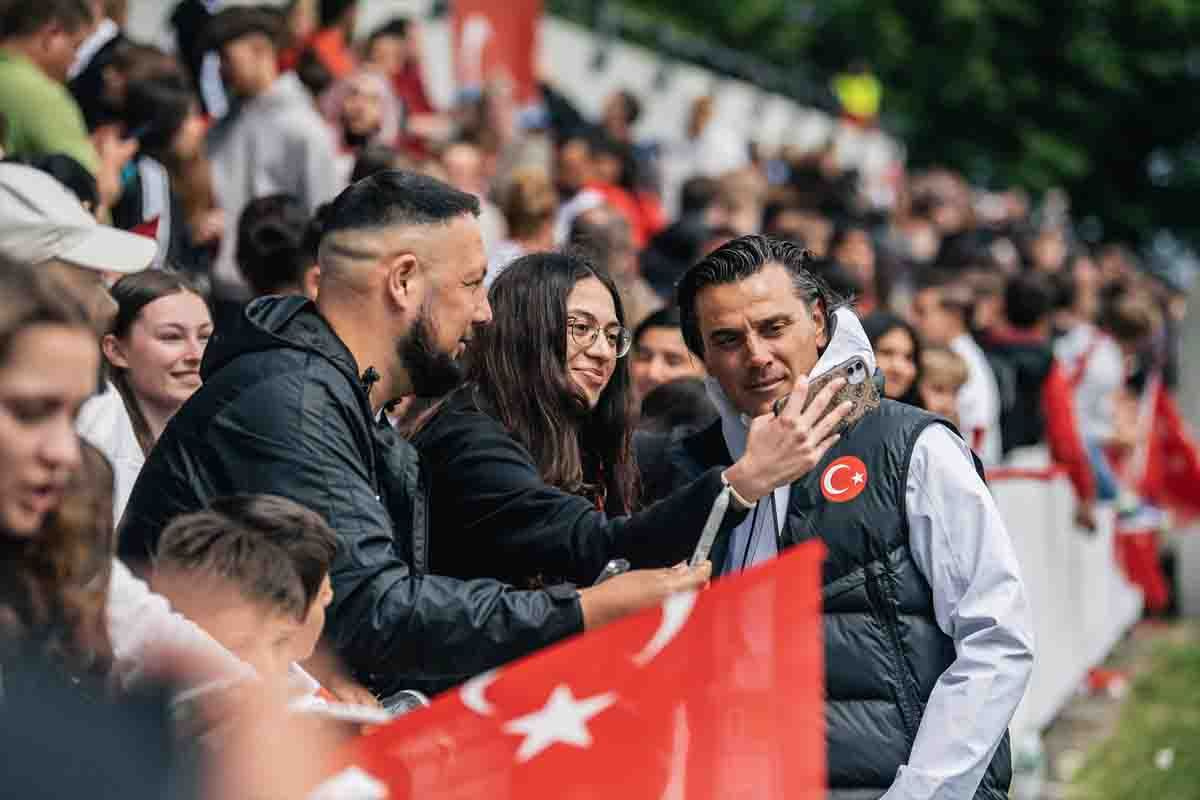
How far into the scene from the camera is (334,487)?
4152mm

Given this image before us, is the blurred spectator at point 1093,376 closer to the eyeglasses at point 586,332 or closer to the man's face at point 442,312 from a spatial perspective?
the eyeglasses at point 586,332

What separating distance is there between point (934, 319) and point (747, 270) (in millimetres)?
5713

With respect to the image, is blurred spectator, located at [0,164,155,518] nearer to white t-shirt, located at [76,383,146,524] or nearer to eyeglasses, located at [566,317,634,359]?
white t-shirt, located at [76,383,146,524]

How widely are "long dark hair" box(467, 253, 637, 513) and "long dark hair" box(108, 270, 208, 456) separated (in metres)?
1.20

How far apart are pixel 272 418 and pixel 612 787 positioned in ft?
3.39

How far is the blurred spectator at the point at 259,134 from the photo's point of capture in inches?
351

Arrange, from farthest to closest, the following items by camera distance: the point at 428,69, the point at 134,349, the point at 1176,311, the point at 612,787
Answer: the point at 1176,311, the point at 428,69, the point at 134,349, the point at 612,787

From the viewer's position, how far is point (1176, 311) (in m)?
23.6

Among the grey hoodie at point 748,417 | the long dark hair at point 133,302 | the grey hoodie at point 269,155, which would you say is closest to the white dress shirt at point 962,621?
the grey hoodie at point 748,417

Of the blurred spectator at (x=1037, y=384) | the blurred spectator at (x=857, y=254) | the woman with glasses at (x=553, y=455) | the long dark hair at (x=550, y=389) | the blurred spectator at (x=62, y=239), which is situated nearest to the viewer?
the woman with glasses at (x=553, y=455)

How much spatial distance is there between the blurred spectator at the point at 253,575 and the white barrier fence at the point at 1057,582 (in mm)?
6010

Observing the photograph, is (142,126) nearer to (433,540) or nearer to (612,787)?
(433,540)

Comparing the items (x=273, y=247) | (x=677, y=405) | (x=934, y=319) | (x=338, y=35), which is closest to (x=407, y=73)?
(x=338, y=35)

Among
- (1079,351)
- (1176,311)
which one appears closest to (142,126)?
(1079,351)
